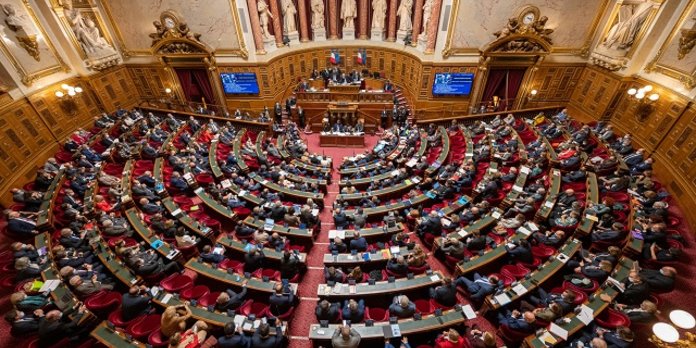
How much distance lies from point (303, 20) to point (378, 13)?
508 centimetres

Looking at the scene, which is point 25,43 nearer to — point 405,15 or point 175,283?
point 175,283

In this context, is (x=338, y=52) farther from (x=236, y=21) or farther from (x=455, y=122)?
(x=455, y=122)

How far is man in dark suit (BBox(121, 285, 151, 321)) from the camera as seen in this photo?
5.92 meters

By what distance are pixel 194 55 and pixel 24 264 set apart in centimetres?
1277

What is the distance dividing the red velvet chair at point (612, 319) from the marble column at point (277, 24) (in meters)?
19.7

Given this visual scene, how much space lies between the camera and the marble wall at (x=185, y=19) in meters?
14.7

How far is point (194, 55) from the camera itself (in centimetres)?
1581

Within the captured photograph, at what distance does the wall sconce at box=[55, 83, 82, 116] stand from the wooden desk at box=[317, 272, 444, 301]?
1548cm

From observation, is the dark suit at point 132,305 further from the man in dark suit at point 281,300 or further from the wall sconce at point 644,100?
the wall sconce at point 644,100

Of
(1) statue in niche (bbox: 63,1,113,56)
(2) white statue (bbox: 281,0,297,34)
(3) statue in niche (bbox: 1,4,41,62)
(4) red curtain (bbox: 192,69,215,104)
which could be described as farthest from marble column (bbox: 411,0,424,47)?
(3) statue in niche (bbox: 1,4,41,62)

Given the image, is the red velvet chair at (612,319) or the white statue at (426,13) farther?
the white statue at (426,13)

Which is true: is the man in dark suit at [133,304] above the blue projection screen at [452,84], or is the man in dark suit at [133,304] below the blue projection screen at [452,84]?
below

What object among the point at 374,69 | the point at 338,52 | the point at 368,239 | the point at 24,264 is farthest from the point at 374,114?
the point at 24,264

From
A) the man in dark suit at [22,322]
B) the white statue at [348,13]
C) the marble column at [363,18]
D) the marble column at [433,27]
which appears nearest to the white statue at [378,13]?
the marble column at [363,18]
